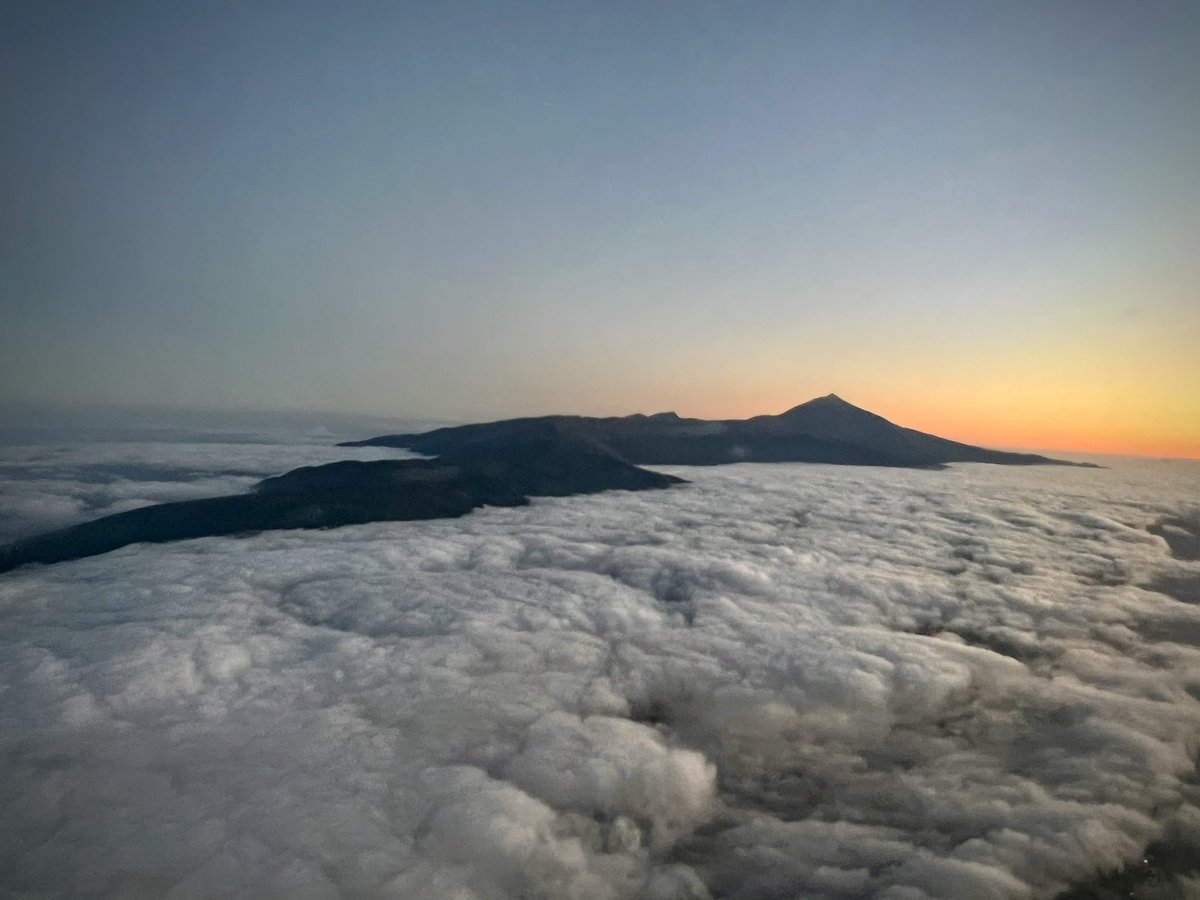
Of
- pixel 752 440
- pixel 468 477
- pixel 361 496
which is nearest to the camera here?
pixel 361 496

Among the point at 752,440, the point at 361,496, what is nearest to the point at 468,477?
the point at 361,496

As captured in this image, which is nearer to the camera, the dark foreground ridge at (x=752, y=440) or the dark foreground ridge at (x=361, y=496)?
the dark foreground ridge at (x=361, y=496)

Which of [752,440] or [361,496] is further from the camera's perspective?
[752,440]

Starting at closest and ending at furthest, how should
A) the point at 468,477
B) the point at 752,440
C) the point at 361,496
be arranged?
the point at 361,496, the point at 468,477, the point at 752,440

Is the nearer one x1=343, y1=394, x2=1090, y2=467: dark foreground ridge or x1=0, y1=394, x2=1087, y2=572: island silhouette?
x1=0, y1=394, x2=1087, y2=572: island silhouette

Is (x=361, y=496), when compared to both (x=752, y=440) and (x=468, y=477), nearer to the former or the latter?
(x=468, y=477)
